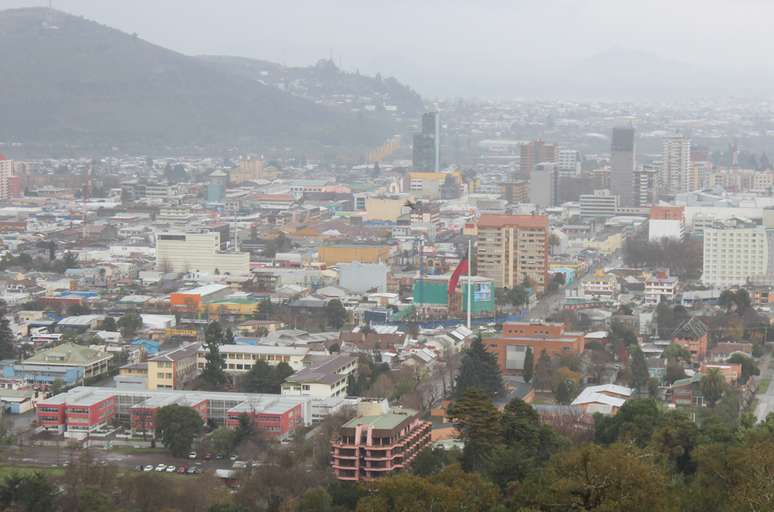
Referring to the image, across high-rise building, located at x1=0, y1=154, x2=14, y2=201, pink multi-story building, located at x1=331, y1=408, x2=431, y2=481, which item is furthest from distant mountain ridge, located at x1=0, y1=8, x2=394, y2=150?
pink multi-story building, located at x1=331, y1=408, x2=431, y2=481

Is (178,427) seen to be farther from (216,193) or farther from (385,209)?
(216,193)

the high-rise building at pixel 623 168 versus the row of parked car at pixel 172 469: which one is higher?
the high-rise building at pixel 623 168

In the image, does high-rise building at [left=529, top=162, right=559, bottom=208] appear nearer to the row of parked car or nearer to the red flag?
the red flag

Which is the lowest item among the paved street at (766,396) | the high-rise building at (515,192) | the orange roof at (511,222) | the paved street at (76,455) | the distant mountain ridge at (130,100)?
the paved street at (76,455)

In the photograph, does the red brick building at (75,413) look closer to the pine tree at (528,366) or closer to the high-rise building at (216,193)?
the pine tree at (528,366)

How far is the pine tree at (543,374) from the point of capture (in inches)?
530

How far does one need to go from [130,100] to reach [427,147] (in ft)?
60.1

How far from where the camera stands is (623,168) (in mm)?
29734

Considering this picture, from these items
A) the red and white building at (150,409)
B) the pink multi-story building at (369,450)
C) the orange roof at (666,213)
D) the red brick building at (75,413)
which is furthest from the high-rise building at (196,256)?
the pink multi-story building at (369,450)

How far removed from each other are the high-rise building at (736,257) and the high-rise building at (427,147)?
1736 cm

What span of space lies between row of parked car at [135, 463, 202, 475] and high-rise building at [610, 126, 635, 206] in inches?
773

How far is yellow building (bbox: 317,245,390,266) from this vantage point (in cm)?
2109

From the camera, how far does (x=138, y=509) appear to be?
8977 mm

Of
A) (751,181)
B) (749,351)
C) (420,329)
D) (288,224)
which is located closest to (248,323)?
(420,329)
